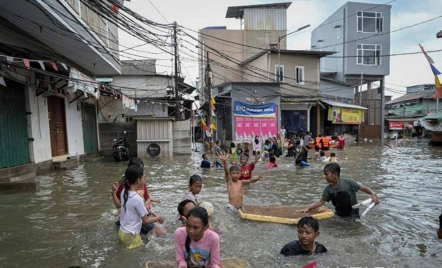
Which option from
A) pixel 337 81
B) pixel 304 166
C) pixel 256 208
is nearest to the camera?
pixel 256 208

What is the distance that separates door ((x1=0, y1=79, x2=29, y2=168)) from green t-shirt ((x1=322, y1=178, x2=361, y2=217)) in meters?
9.59

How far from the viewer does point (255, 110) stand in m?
23.1

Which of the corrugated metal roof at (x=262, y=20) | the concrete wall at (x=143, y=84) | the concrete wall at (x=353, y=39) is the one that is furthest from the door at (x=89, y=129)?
the concrete wall at (x=353, y=39)

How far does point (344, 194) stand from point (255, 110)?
18.0 meters

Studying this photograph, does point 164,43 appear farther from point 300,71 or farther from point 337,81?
point 337,81

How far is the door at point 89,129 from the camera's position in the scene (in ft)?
54.1

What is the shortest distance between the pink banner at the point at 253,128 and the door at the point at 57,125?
40.8 ft

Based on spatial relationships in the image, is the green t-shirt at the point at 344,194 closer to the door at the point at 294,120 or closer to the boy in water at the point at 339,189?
the boy in water at the point at 339,189

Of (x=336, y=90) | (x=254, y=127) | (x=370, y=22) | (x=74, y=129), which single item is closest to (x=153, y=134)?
(x=74, y=129)

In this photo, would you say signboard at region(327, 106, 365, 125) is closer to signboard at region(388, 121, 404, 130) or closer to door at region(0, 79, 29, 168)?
signboard at region(388, 121, 404, 130)

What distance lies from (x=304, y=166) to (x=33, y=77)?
11.8 m

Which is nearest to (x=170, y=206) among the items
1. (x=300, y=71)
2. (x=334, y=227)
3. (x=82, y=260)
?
(x=82, y=260)

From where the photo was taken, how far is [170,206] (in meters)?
7.47

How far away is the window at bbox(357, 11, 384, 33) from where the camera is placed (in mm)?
29953
